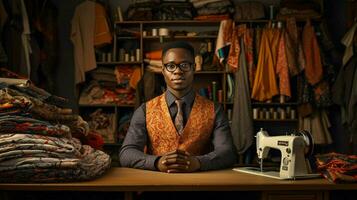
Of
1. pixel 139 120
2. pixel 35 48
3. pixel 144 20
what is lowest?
pixel 139 120

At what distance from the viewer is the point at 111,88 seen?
203 inches

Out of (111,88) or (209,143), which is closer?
(209,143)

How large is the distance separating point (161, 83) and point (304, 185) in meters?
3.33

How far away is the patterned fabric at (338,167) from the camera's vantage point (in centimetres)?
177

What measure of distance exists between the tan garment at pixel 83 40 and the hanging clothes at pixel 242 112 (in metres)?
1.66

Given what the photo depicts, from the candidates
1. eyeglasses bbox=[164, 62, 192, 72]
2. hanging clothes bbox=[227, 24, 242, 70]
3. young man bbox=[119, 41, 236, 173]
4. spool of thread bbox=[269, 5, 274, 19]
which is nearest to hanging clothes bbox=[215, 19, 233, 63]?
hanging clothes bbox=[227, 24, 242, 70]

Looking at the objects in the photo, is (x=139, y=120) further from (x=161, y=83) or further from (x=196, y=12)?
(x=196, y=12)

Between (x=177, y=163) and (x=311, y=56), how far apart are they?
10.8 ft

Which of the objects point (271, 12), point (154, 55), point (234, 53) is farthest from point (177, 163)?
point (271, 12)

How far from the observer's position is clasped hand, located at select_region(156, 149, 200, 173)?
202 centimetres

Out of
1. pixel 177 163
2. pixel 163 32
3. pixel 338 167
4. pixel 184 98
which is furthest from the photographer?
pixel 163 32

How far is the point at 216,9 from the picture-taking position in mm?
5043

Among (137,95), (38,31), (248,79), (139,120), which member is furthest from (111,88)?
(139,120)

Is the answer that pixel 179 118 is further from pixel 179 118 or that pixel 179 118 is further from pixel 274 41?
pixel 274 41
